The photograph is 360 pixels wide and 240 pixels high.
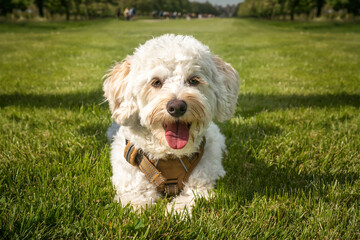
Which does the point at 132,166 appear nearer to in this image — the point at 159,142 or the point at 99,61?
the point at 159,142

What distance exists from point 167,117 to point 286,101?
4340 millimetres

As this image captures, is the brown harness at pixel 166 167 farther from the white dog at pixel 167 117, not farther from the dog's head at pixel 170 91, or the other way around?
the dog's head at pixel 170 91

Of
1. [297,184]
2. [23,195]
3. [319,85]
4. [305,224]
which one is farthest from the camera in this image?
[319,85]

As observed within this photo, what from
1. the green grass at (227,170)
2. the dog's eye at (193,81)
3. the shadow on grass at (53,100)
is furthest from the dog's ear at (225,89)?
the shadow on grass at (53,100)

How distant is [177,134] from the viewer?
2.47 meters

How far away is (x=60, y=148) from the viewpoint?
357 centimetres

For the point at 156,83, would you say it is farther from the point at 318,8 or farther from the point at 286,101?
the point at 318,8

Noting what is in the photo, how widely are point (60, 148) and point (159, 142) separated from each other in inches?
67.4

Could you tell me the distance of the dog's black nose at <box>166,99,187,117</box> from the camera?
2303mm

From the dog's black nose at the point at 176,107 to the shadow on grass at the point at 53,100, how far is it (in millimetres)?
3330

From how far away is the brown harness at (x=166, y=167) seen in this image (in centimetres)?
264

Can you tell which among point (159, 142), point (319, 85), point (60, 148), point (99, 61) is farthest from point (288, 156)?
point (99, 61)

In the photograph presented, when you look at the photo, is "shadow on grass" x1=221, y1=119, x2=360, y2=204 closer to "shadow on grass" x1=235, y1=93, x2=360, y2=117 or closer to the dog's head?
the dog's head

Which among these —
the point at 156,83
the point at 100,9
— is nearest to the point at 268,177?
the point at 156,83
